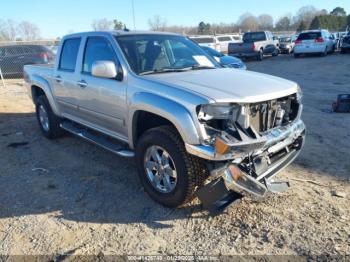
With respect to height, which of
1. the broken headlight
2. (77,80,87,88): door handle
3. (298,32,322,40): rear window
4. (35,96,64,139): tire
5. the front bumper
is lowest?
(35,96,64,139): tire

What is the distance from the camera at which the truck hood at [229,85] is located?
3.30 m

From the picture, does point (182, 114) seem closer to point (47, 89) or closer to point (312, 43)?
point (47, 89)

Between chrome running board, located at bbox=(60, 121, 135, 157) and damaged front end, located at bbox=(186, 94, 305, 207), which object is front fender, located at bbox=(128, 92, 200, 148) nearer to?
damaged front end, located at bbox=(186, 94, 305, 207)

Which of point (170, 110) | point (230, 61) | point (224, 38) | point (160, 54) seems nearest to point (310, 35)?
point (224, 38)

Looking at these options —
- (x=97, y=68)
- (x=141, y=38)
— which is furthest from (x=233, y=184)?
(x=141, y=38)

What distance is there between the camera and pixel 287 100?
3.93m

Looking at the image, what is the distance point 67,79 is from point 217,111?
303 centimetres

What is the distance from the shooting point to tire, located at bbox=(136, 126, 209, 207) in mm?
3428

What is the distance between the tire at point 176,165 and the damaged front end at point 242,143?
0.16 meters

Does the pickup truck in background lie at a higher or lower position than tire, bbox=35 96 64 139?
higher

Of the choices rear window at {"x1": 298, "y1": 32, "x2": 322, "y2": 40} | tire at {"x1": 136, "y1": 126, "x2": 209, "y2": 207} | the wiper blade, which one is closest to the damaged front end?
tire at {"x1": 136, "y1": 126, "x2": 209, "y2": 207}

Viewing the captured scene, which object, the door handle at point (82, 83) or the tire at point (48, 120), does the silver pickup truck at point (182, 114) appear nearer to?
the door handle at point (82, 83)

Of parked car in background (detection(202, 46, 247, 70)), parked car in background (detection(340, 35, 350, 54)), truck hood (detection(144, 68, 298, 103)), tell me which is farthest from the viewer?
parked car in background (detection(340, 35, 350, 54))

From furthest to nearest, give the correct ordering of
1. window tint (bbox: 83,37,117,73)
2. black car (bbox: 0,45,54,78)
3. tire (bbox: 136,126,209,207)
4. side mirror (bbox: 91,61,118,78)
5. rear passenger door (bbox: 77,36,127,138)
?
black car (bbox: 0,45,54,78) < window tint (bbox: 83,37,117,73) < rear passenger door (bbox: 77,36,127,138) < side mirror (bbox: 91,61,118,78) < tire (bbox: 136,126,209,207)
